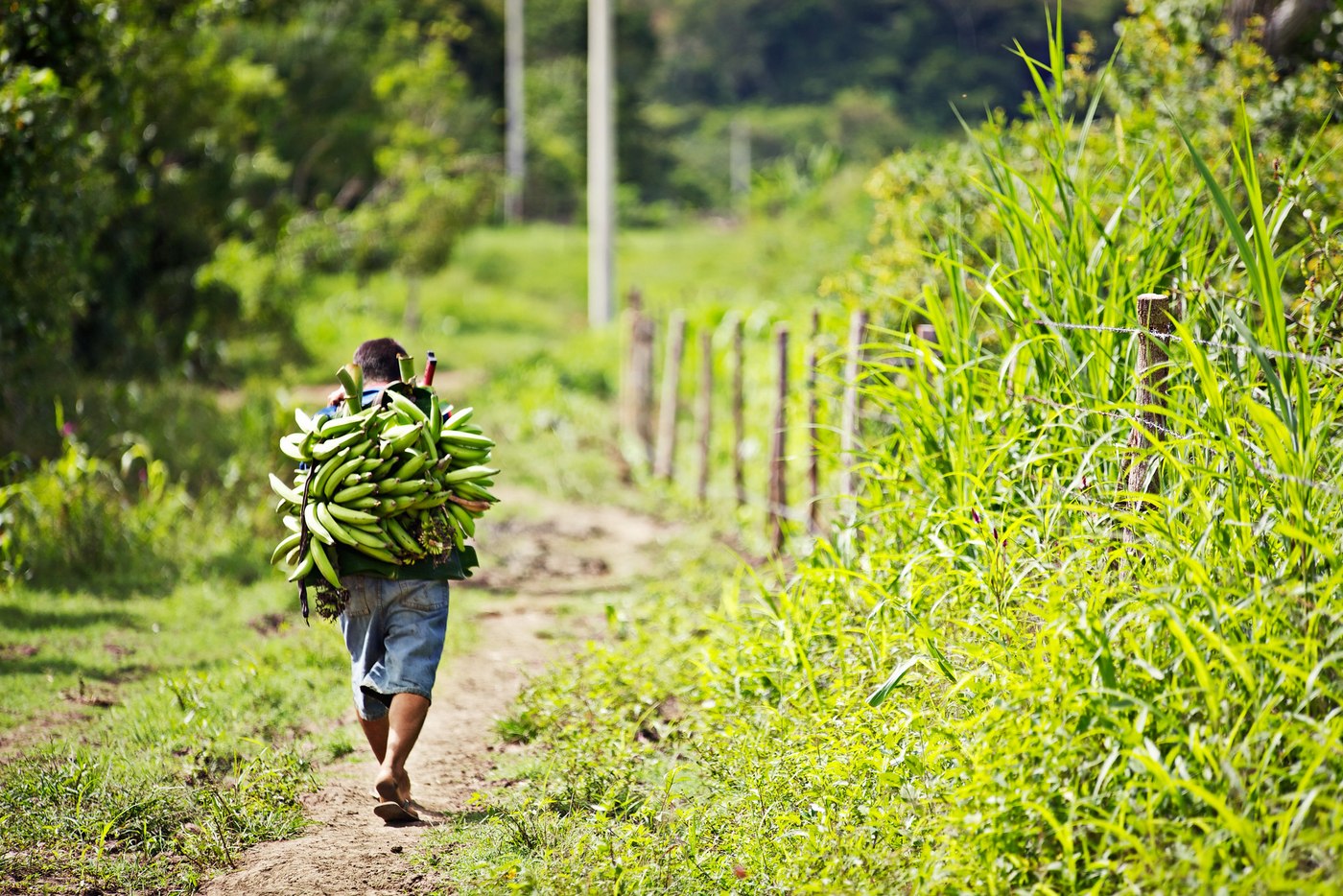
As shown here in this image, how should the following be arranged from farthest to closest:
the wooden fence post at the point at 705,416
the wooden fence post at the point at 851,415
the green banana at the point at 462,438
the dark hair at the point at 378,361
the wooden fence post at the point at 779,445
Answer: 1. the wooden fence post at the point at 705,416
2. the wooden fence post at the point at 779,445
3. the wooden fence post at the point at 851,415
4. the dark hair at the point at 378,361
5. the green banana at the point at 462,438

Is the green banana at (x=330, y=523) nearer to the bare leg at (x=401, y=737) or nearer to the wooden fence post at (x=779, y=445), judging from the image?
the bare leg at (x=401, y=737)

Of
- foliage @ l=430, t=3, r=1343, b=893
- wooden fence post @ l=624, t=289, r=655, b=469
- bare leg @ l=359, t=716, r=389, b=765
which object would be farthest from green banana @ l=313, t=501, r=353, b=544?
wooden fence post @ l=624, t=289, r=655, b=469

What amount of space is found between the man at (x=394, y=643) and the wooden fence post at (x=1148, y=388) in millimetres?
2378

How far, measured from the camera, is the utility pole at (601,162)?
763 inches

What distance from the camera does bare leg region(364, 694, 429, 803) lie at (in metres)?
4.41

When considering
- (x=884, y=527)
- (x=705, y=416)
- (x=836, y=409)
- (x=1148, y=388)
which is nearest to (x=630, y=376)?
(x=705, y=416)

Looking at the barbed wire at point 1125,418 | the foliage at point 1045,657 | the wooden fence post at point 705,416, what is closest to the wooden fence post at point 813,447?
the foliage at point 1045,657

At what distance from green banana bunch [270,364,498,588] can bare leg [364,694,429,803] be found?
1.61 feet

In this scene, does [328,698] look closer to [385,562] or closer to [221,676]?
[221,676]

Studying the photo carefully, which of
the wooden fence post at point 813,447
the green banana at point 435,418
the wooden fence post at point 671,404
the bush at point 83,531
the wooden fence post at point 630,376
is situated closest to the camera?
the green banana at point 435,418

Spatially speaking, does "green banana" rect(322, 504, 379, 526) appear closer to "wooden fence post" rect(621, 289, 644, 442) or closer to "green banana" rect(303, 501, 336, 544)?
"green banana" rect(303, 501, 336, 544)

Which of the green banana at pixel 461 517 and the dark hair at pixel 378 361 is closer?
the green banana at pixel 461 517

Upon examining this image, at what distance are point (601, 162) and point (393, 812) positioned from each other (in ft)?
53.7

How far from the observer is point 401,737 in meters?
4.45
